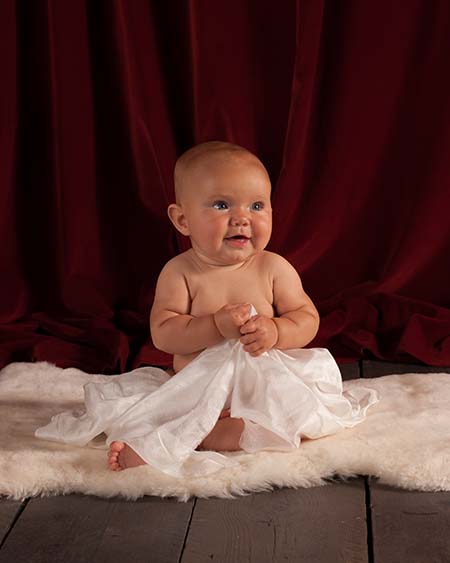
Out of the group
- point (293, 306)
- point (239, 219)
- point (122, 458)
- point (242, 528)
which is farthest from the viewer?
point (293, 306)

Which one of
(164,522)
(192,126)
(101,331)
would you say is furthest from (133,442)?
(192,126)

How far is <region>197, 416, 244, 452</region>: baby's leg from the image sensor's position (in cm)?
188

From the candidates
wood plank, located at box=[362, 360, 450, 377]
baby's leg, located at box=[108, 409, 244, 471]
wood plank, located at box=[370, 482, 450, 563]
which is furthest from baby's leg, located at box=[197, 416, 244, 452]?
wood plank, located at box=[362, 360, 450, 377]

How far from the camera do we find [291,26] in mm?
2717

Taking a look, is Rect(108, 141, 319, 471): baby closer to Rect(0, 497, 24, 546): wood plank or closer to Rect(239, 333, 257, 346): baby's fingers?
Rect(239, 333, 257, 346): baby's fingers

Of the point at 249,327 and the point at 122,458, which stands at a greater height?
the point at 249,327

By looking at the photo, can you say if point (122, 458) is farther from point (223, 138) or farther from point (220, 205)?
point (223, 138)

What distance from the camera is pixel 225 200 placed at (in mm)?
1933

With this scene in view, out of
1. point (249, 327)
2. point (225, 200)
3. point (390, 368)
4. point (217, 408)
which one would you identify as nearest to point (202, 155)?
point (225, 200)

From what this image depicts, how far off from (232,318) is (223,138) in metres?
0.99

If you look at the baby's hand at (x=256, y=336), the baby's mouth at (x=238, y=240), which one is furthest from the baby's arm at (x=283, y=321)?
the baby's mouth at (x=238, y=240)

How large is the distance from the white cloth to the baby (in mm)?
32

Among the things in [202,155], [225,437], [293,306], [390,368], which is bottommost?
[390,368]

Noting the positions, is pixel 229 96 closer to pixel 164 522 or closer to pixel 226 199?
pixel 226 199
